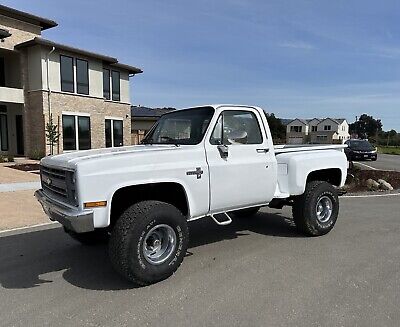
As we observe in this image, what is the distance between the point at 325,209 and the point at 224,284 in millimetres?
2869

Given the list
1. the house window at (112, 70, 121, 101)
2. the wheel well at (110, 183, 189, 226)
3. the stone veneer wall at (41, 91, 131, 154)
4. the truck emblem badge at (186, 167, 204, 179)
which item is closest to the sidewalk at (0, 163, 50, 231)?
the wheel well at (110, 183, 189, 226)

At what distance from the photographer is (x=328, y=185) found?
19.6 ft

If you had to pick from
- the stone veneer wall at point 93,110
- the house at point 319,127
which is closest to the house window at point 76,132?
the stone veneer wall at point 93,110

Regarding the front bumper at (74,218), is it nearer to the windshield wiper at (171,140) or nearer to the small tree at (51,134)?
the windshield wiper at (171,140)

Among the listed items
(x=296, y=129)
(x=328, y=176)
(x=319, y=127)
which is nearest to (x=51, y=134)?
(x=328, y=176)

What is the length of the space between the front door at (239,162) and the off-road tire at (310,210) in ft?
2.57

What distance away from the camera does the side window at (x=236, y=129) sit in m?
4.69

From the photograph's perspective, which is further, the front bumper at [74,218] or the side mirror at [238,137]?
the side mirror at [238,137]

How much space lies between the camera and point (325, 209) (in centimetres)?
604

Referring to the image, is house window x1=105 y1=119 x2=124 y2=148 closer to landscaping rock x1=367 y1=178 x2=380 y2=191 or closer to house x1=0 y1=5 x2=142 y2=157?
house x1=0 y1=5 x2=142 y2=157

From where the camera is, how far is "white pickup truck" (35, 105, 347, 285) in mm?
3717

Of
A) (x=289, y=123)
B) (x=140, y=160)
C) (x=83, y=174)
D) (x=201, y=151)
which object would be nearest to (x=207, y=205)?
→ (x=201, y=151)

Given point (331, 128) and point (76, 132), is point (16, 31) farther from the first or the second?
point (331, 128)

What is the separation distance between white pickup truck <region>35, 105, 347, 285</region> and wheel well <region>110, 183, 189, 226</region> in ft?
0.04
